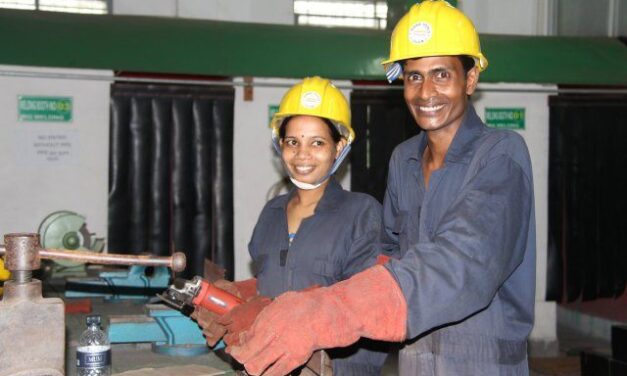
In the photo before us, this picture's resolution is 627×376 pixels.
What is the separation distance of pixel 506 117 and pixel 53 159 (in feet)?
11.6

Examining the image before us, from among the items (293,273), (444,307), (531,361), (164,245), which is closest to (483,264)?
(444,307)

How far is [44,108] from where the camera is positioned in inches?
199

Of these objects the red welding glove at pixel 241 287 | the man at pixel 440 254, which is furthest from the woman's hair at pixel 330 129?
the red welding glove at pixel 241 287

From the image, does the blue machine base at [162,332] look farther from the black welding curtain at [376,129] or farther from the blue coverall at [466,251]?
the black welding curtain at [376,129]

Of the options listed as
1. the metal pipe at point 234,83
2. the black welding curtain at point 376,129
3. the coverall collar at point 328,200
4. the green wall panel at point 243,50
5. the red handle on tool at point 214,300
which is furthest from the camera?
the black welding curtain at point 376,129

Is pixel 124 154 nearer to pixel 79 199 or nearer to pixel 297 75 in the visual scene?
pixel 79 199

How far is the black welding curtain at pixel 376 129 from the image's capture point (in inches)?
212

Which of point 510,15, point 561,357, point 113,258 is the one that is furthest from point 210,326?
point 510,15

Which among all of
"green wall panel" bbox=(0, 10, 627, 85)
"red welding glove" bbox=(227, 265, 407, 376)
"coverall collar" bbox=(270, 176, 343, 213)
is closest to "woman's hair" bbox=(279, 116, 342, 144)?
"coverall collar" bbox=(270, 176, 343, 213)

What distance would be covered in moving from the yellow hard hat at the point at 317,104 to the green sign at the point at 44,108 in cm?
294

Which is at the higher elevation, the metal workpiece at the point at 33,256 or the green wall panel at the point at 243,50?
the green wall panel at the point at 243,50

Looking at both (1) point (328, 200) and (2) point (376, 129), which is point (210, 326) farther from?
(2) point (376, 129)

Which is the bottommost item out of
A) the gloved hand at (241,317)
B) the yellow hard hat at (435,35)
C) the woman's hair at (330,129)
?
the gloved hand at (241,317)

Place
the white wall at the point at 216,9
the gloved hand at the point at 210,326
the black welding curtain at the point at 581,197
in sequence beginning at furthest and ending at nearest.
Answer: the white wall at the point at 216,9, the black welding curtain at the point at 581,197, the gloved hand at the point at 210,326
